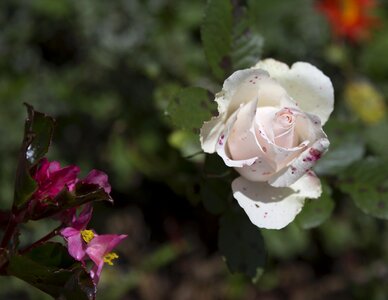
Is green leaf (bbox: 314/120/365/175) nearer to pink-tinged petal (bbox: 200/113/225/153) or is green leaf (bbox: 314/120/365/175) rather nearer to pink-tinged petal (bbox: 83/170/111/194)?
pink-tinged petal (bbox: 200/113/225/153)

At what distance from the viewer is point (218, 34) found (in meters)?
1.24

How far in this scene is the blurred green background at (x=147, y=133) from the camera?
2.17 meters

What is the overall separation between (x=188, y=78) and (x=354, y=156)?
87 cm

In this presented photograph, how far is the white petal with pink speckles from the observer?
3.33 ft

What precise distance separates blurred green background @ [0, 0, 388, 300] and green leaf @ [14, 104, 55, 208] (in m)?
1.01

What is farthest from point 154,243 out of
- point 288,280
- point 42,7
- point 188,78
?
point 42,7

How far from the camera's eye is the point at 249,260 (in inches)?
46.7

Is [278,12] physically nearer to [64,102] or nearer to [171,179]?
[64,102]

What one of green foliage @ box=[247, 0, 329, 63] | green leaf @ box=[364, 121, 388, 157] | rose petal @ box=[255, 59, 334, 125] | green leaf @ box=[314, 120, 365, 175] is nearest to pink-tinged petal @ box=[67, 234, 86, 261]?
rose petal @ box=[255, 59, 334, 125]

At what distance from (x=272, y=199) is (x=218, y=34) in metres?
0.35

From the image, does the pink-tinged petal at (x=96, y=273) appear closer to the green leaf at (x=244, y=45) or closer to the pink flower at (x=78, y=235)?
the pink flower at (x=78, y=235)

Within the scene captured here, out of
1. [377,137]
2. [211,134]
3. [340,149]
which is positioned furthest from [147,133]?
[211,134]

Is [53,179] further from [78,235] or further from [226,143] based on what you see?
[226,143]

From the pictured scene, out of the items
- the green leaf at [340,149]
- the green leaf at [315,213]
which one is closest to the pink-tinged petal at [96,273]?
the green leaf at [315,213]
